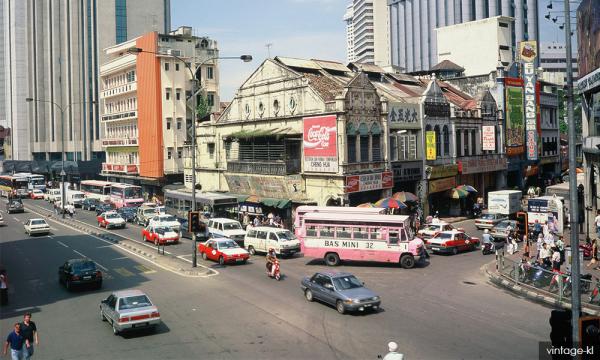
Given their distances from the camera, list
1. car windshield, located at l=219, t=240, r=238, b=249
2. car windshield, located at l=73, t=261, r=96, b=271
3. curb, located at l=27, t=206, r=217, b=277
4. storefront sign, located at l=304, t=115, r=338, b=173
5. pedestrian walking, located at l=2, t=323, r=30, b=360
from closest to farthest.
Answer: pedestrian walking, located at l=2, t=323, r=30, b=360
car windshield, located at l=73, t=261, r=96, b=271
curb, located at l=27, t=206, r=217, b=277
car windshield, located at l=219, t=240, r=238, b=249
storefront sign, located at l=304, t=115, r=338, b=173

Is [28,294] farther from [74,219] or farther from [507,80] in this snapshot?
[507,80]

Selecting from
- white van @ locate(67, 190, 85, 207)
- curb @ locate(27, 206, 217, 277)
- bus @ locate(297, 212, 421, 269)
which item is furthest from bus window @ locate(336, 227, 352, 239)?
white van @ locate(67, 190, 85, 207)

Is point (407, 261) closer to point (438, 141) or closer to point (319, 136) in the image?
point (319, 136)

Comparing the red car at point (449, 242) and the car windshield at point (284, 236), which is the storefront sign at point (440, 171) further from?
the car windshield at point (284, 236)

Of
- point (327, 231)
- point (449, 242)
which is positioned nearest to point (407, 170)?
point (449, 242)

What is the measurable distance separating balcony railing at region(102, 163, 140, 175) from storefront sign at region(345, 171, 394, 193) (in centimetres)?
4498

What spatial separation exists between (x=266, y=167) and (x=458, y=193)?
1783cm

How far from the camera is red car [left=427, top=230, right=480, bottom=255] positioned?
34250mm

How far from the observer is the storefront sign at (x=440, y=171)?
48.6 meters

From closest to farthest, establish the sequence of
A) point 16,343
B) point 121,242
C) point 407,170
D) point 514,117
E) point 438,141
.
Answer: point 16,343 < point 121,242 < point 407,170 < point 438,141 < point 514,117

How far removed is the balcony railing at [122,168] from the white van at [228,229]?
4281 centimetres

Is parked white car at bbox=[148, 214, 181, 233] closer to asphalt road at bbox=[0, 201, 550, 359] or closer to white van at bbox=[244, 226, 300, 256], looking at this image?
white van at bbox=[244, 226, 300, 256]

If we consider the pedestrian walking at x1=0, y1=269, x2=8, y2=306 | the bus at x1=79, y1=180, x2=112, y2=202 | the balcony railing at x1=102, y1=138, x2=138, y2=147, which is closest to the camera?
the pedestrian walking at x1=0, y1=269, x2=8, y2=306

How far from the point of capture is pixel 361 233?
30.6 meters
